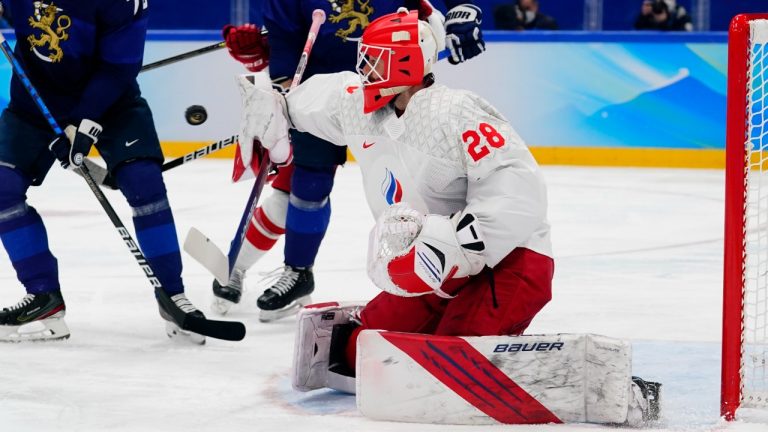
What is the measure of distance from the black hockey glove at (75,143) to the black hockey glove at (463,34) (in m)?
0.92

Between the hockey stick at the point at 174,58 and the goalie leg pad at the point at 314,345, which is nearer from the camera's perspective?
A: the goalie leg pad at the point at 314,345

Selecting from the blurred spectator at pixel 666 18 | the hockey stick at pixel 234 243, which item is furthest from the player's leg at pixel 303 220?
the blurred spectator at pixel 666 18

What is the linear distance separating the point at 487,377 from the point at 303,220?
125cm

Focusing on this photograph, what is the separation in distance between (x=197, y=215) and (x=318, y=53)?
214 centimetres

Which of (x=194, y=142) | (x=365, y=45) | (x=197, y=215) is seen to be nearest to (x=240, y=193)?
(x=197, y=215)

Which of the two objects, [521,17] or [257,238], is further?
[521,17]

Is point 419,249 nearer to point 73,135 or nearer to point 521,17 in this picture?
point 73,135

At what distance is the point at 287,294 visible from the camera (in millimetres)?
3352

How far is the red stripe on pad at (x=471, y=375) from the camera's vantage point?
2.24m

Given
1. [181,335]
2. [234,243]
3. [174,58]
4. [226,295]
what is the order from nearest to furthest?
1. [181,335]
2. [234,243]
3. [226,295]
4. [174,58]

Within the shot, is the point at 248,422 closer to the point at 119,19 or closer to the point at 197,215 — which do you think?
the point at 119,19

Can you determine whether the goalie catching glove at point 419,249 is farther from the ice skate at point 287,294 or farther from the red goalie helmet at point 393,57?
the ice skate at point 287,294

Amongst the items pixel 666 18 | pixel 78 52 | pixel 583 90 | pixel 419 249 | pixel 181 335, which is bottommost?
pixel 583 90

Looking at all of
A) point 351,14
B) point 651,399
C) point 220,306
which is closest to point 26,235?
point 220,306
